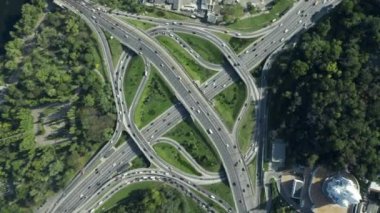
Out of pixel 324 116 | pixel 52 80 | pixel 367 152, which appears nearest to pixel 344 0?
pixel 324 116

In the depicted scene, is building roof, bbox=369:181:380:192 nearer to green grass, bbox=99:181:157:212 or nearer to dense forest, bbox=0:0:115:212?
green grass, bbox=99:181:157:212

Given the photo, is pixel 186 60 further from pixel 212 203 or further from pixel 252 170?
pixel 212 203

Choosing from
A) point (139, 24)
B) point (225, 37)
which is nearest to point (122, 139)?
point (139, 24)

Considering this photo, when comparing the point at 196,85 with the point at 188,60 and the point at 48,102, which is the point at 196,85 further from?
the point at 48,102

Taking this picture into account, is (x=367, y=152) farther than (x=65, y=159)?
No

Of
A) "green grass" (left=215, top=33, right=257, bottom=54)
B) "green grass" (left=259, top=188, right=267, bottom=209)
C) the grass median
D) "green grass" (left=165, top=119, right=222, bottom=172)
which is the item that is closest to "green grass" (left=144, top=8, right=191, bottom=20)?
"green grass" (left=215, top=33, right=257, bottom=54)
